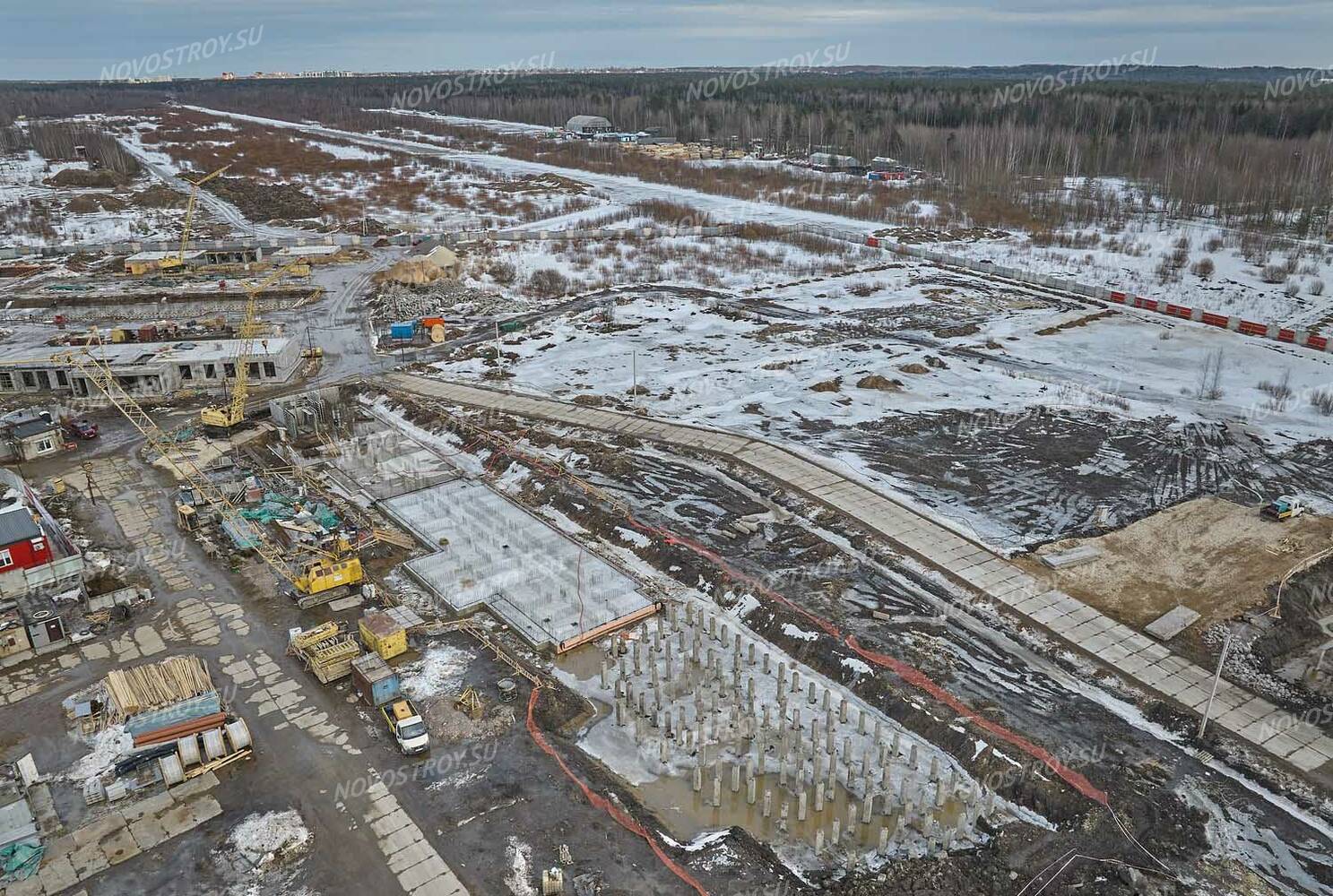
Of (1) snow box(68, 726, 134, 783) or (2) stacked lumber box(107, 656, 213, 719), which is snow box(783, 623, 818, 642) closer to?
(2) stacked lumber box(107, 656, 213, 719)

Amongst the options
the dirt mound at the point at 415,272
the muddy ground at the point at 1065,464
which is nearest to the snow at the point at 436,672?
the muddy ground at the point at 1065,464

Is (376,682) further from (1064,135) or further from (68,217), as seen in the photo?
(1064,135)

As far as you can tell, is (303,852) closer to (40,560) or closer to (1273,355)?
(40,560)

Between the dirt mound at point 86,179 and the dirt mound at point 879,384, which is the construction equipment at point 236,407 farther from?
the dirt mound at point 86,179

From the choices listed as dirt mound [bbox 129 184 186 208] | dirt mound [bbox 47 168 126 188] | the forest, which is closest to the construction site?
the forest

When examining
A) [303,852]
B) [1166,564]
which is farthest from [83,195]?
[1166,564]

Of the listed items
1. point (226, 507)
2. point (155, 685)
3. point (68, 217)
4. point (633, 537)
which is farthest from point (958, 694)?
point (68, 217)
